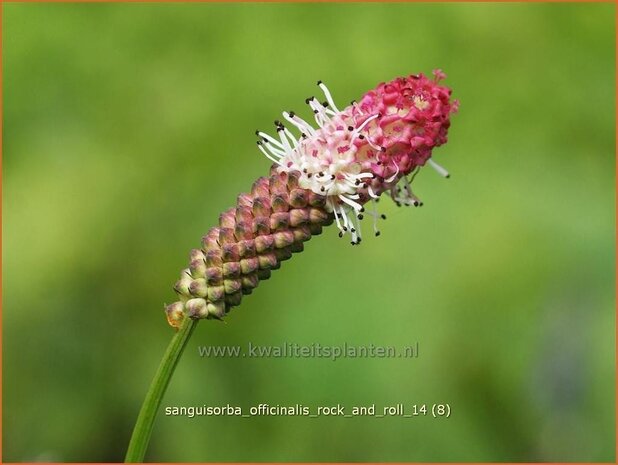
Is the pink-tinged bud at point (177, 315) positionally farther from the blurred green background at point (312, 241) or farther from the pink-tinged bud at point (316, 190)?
the blurred green background at point (312, 241)

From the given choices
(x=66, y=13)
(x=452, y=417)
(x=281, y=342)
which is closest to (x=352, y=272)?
(x=281, y=342)

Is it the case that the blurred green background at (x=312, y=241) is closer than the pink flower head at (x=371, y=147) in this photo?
No

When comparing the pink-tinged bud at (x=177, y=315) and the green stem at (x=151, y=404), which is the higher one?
the pink-tinged bud at (x=177, y=315)

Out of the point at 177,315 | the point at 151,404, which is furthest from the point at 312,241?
the point at 151,404

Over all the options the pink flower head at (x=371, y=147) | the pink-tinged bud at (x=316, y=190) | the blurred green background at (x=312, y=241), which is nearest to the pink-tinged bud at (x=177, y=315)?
the pink-tinged bud at (x=316, y=190)

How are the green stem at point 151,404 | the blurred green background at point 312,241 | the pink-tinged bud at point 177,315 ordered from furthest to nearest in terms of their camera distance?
1. the blurred green background at point 312,241
2. the pink-tinged bud at point 177,315
3. the green stem at point 151,404

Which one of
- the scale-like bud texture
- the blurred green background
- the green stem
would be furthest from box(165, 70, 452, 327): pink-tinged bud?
the blurred green background

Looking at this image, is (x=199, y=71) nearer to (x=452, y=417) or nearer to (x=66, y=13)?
(x=66, y=13)
